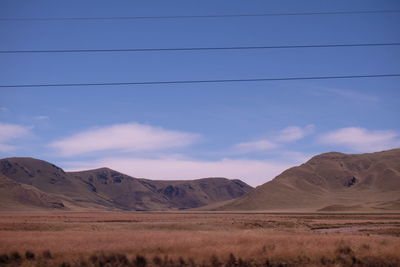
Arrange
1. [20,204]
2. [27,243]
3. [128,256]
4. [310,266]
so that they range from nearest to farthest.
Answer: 1. [310,266]
2. [128,256]
3. [27,243]
4. [20,204]

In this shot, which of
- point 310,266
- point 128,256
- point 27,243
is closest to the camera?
point 310,266

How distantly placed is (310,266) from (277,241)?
23.9 feet

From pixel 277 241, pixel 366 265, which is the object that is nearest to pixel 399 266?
pixel 366 265

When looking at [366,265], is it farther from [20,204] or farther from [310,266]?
[20,204]

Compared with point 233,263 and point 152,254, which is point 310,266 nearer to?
point 233,263

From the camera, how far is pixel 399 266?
870 inches

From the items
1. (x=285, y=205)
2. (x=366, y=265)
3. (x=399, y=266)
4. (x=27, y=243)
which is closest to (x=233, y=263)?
(x=366, y=265)

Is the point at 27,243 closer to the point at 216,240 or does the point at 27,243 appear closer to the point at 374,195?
the point at 216,240

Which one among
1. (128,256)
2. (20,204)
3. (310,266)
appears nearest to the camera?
(310,266)

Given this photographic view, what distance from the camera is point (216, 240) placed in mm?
29781

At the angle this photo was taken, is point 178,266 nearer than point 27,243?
Yes

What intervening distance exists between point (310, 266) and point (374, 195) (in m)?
186

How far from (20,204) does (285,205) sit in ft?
393

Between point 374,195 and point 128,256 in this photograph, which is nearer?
point 128,256
